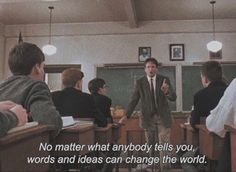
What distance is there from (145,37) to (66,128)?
4614 millimetres

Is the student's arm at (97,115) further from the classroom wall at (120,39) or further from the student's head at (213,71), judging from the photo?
the classroom wall at (120,39)

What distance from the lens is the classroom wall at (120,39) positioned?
19.3 feet

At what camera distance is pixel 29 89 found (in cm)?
147

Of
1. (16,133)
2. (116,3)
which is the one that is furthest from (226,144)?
(116,3)

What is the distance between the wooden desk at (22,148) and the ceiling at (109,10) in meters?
3.57

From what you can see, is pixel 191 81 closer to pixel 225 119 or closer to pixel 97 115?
pixel 97 115

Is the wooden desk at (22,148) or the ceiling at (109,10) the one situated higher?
the ceiling at (109,10)

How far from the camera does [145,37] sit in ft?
19.7

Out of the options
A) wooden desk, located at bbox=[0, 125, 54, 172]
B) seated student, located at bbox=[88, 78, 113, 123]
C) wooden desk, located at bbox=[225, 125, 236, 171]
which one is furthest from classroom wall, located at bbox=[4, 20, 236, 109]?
wooden desk, located at bbox=[0, 125, 54, 172]

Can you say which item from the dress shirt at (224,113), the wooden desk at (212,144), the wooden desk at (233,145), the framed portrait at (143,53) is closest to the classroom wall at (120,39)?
the framed portrait at (143,53)

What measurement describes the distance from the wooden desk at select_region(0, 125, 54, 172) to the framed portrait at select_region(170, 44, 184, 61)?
4.78 meters

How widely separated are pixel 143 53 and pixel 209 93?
3.61 metres

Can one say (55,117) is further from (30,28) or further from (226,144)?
(30,28)

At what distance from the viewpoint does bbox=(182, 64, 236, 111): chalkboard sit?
580cm
